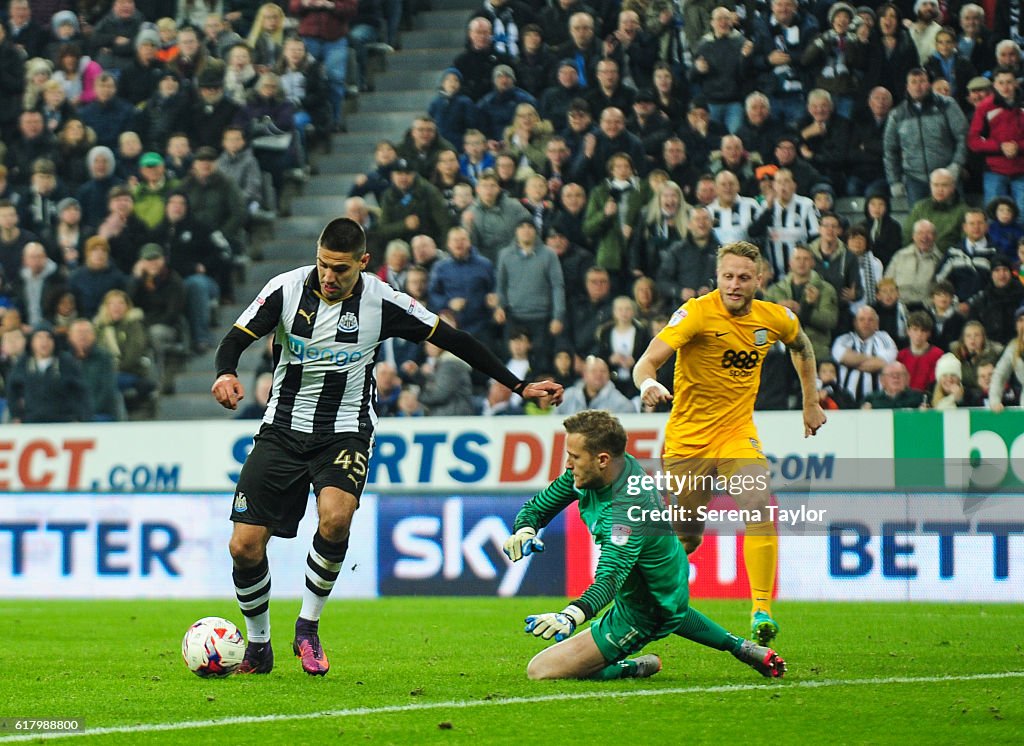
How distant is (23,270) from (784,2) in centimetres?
873

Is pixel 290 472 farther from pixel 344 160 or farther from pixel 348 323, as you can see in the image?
pixel 344 160

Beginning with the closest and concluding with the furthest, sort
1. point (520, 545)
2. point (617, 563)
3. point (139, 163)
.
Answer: point (520, 545)
point (617, 563)
point (139, 163)

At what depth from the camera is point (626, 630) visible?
742 cm

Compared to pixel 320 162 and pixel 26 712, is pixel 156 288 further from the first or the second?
pixel 26 712

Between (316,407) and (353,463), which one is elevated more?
(316,407)

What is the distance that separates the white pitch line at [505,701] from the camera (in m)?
6.14

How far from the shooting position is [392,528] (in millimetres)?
14516

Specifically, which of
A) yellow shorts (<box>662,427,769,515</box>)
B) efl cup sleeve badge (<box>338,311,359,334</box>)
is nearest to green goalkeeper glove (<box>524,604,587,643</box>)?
efl cup sleeve badge (<box>338,311,359,334</box>)

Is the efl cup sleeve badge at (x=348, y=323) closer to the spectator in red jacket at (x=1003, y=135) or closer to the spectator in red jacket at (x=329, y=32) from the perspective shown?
the spectator in red jacket at (x=1003, y=135)

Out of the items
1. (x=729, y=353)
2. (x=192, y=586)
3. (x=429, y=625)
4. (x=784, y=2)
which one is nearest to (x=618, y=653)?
(x=729, y=353)

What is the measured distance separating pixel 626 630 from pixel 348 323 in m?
1.99

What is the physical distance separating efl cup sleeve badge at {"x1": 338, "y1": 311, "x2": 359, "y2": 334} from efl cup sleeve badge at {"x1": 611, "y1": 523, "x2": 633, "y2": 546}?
66.8 inches

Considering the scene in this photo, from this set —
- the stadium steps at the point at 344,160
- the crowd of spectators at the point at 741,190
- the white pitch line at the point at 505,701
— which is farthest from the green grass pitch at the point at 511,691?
the stadium steps at the point at 344,160

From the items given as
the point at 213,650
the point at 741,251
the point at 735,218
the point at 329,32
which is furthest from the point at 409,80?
the point at 213,650
